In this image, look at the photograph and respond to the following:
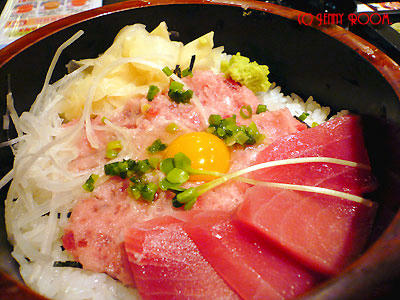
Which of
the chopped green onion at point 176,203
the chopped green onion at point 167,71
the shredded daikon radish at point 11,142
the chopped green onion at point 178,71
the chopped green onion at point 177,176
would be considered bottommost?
the chopped green onion at point 176,203

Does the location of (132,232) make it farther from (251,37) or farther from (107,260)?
(251,37)

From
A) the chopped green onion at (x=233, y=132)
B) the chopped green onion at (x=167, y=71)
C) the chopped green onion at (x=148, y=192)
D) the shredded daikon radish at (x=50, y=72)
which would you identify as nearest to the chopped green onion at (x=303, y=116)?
the chopped green onion at (x=233, y=132)

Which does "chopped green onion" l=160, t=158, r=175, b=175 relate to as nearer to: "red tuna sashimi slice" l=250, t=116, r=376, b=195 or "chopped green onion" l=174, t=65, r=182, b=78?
"red tuna sashimi slice" l=250, t=116, r=376, b=195

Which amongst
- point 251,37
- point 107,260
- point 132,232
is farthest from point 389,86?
point 107,260

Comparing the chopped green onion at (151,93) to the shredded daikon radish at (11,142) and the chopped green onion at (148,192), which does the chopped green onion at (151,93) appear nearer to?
the chopped green onion at (148,192)

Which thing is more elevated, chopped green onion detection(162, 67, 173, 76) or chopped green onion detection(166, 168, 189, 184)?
chopped green onion detection(162, 67, 173, 76)

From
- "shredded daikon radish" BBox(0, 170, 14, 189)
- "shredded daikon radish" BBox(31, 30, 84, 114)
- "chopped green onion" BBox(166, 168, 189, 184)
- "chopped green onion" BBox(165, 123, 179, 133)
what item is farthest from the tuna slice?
"shredded daikon radish" BBox(31, 30, 84, 114)

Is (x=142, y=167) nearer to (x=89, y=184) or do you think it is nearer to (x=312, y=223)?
(x=89, y=184)

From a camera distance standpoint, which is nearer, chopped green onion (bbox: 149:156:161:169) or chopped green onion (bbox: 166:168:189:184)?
chopped green onion (bbox: 166:168:189:184)
